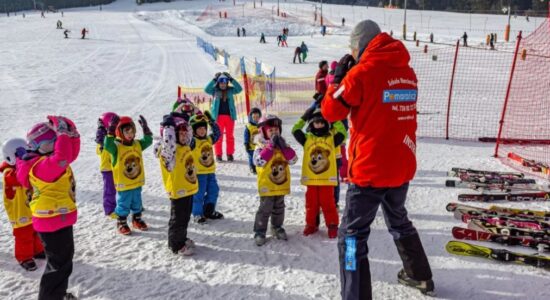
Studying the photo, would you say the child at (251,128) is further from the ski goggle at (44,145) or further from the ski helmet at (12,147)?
the ski goggle at (44,145)

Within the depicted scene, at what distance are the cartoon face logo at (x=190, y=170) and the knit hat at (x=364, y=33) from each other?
2457mm

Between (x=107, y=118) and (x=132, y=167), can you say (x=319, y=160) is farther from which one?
(x=107, y=118)

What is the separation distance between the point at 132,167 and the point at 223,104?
3370mm

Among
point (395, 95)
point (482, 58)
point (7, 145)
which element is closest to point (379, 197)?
point (395, 95)

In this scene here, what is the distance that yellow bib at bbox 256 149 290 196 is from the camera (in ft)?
16.9

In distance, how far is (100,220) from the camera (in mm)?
6055

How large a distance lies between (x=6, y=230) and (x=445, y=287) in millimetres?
5388

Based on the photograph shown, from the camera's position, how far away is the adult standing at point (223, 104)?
856 cm

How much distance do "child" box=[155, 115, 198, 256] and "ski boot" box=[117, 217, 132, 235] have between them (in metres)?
0.82

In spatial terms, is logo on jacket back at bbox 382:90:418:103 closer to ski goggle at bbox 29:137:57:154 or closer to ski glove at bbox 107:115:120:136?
ski goggle at bbox 29:137:57:154

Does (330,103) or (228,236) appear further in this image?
(228,236)

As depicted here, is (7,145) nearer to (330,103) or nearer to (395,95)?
(330,103)

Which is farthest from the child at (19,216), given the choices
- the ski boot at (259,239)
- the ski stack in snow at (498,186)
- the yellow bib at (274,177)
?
the ski stack in snow at (498,186)

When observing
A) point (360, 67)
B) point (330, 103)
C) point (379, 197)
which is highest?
point (360, 67)
